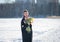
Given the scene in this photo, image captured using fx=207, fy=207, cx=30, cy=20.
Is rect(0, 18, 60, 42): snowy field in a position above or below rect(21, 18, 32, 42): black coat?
below

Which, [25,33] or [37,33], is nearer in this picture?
[25,33]

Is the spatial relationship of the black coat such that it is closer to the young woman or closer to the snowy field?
the young woman

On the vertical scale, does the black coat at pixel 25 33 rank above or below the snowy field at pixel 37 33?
above

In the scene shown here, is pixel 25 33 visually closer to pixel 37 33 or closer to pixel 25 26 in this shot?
pixel 25 26

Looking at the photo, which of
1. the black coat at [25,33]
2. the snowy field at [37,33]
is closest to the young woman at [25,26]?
the black coat at [25,33]

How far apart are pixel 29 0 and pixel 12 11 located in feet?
6.49

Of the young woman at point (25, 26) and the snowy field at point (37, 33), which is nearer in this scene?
the young woman at point (25, 26)

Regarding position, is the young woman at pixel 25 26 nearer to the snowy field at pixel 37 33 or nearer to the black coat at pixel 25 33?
the black coat at pixel 25 33

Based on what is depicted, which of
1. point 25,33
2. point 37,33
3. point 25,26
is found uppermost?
point 25,26

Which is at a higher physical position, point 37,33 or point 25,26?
point 25,26

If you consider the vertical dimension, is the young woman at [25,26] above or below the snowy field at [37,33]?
above

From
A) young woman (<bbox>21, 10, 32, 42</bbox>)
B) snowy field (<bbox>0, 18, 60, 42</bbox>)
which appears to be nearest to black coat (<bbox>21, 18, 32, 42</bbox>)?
young woman (<bbox>21, 10, 32, 42</bbox>)

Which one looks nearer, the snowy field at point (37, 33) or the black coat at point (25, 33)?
the black coat at point (25, 33)

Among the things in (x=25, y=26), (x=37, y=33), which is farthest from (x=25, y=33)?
(x=37, y=33)
